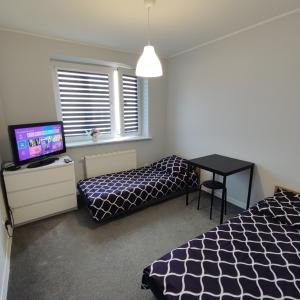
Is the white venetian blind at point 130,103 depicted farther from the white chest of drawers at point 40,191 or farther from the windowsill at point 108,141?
the white chest of drawers at point 40,191

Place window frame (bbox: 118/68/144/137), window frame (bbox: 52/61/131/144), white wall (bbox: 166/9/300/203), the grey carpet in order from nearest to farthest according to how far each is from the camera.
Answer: the grey carpet
white wall (bbox: 166/9/300/203)
window frame (bbox: 52/61/131/144)
window frame (bbox: 118/68/144/137)

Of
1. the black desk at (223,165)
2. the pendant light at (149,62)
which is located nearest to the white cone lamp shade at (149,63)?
the pendant light at (149,62)

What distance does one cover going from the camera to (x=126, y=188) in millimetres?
2678

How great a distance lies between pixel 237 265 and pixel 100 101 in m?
2.97

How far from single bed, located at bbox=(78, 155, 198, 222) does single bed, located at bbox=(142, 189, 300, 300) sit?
1193 millimetres

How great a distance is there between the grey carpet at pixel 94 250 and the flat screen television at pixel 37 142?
83cm

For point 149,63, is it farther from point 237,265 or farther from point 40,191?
point 40,191

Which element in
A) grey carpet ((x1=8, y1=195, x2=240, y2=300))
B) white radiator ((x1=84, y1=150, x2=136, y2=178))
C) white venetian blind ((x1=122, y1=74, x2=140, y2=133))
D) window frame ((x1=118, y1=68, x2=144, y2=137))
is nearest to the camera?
grey carpet ((x1=8, y1=195, x2=240, y2=300))

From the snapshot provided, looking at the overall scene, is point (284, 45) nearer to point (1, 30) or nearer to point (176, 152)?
point (176, 152)

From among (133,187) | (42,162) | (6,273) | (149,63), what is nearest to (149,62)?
(149,63)

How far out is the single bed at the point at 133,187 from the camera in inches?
95.8

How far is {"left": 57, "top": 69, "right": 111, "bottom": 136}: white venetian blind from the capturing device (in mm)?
2992

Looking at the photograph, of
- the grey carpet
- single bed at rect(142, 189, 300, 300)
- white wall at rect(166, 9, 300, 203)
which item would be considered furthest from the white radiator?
single bed at rect(142, 189, 300, 300)

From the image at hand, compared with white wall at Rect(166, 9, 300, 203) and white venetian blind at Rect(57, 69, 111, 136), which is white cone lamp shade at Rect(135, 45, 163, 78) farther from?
white venetian blind at Rect(57, 69, 111, 136)
